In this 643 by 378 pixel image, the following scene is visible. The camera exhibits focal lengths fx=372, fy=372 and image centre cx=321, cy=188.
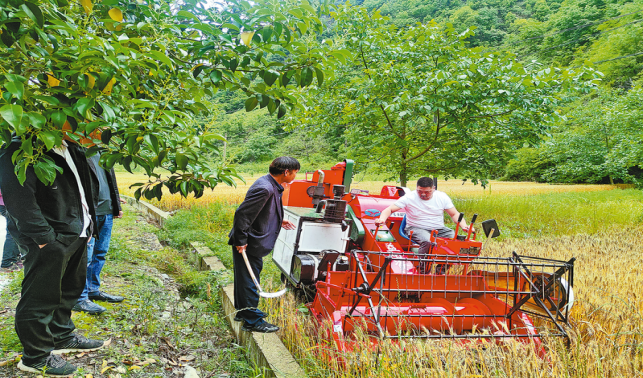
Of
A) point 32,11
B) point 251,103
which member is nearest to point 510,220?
point 251,103

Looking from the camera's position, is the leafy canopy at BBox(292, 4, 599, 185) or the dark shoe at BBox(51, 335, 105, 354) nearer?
the dark shoe at BBox(51, 335, 105, 354)

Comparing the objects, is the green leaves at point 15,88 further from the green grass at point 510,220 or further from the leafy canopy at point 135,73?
the green grass at point 510,220

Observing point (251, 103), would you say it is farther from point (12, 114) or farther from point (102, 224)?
point (102, 224)

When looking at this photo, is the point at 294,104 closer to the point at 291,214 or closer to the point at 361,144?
the point at 291,214

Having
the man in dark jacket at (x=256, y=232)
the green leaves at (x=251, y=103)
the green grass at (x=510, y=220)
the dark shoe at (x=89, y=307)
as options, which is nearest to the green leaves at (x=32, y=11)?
the green leaves at (x=251, y=103)

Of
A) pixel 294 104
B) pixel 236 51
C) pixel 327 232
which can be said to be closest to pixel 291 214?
pixel 327 232

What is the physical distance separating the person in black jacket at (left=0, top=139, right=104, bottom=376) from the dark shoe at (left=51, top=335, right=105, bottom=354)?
0.11 meters

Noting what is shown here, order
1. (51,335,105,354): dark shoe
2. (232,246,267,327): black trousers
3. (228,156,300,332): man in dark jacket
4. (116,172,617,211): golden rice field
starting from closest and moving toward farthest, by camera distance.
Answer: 1. (51,335,105,354): dark shoe
2. (228,156,300,332): man in dark jacket
3. (232,246,267,327): black trousers
4. (116,172,617,211): golden rice field

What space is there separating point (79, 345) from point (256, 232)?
1620mm

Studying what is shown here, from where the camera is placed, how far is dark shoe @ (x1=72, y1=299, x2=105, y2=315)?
3.56 m

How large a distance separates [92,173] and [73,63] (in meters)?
1.86

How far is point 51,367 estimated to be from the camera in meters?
2.53

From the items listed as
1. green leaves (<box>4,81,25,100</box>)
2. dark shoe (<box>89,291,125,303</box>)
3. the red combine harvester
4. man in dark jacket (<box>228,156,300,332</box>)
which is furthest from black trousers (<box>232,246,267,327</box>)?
green leaves (<box>4,81,25,100</box>)

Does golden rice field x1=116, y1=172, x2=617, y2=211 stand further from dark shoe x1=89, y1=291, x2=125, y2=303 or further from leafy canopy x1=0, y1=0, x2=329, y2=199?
leafy canopy x1=0, y1=0, x2=329, y2=199
